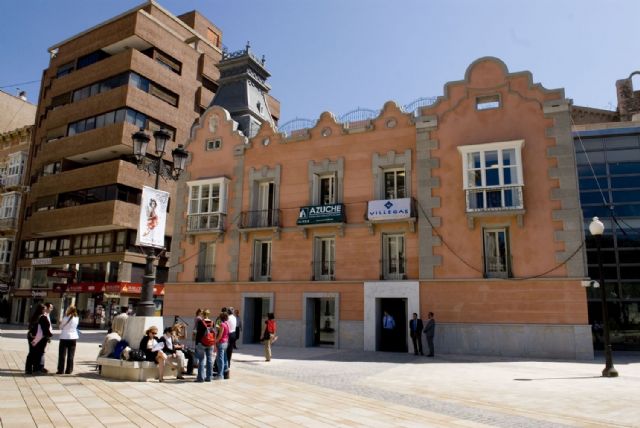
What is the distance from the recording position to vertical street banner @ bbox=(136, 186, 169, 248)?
12820mm

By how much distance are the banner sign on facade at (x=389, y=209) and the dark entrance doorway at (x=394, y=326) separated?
12.5 ft

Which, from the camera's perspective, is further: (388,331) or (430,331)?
(388,331)

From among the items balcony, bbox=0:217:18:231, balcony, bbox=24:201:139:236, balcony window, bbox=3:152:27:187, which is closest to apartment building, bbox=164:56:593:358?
balcony, bbox=24:201:139:236

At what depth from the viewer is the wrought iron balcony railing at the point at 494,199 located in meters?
19.3

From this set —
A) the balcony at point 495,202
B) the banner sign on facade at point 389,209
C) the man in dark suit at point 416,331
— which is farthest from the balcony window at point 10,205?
the balcony at point 495,202

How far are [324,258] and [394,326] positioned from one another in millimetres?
4724

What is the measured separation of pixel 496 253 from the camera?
19.9m

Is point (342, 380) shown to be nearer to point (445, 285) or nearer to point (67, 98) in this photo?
point (445, 285)

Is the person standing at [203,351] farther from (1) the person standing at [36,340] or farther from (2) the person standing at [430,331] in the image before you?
(2) the person standing at [430,331]

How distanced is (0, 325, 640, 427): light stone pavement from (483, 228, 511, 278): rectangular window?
15.6 ft

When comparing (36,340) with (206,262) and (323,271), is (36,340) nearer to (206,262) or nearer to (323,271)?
(323,271)

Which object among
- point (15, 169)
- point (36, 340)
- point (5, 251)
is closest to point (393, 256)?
point (36, 340)

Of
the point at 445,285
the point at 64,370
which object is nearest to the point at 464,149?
the point at 445,285

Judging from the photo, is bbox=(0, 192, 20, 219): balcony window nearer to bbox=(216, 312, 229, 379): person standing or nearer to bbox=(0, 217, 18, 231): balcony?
bbox=(0, 217, 18, 231): balcony
